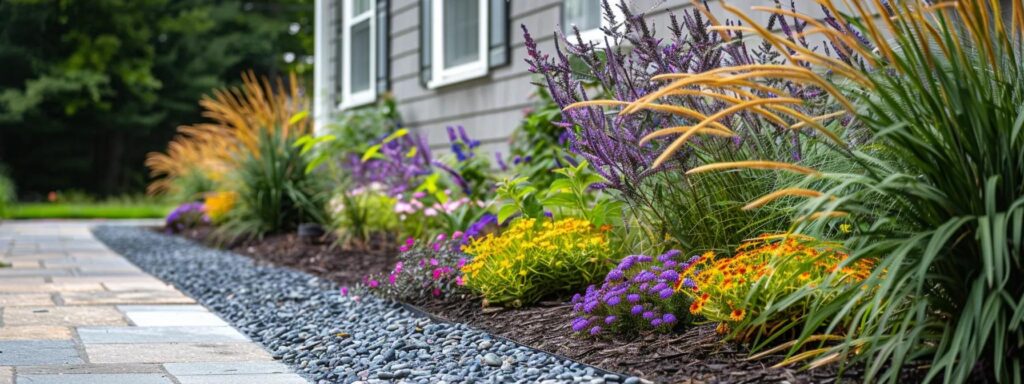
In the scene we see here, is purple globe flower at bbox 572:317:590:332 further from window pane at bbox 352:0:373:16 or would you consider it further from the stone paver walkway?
window pane at bbox 352:0:373:16

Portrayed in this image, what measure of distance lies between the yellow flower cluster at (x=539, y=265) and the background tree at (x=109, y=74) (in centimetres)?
1852

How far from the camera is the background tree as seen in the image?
21.0 m

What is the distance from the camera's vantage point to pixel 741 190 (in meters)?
3.17

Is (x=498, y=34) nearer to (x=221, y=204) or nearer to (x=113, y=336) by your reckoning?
(x=221, y=204)

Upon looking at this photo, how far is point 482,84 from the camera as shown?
267 inches

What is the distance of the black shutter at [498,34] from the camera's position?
251 inches

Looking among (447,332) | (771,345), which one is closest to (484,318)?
(447,332)

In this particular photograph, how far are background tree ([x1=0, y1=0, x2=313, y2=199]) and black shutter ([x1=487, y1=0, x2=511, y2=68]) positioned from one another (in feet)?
51.5

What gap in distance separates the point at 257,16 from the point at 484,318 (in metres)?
21.7

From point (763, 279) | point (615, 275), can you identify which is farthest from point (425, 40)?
point (763, 279)

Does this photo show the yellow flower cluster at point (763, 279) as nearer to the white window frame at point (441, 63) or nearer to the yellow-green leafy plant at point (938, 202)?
the yellow-green leafy plant at point (938, 202)

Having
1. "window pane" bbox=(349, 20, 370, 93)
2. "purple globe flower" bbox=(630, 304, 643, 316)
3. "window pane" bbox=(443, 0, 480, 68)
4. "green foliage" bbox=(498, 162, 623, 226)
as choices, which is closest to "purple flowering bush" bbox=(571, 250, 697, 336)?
"purple globe flower" bbox=(630, 304, 643, 316)

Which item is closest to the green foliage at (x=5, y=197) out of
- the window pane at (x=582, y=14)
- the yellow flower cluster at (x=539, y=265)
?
the window pane at (x=582, y=14)

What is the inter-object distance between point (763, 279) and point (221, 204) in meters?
6.38
